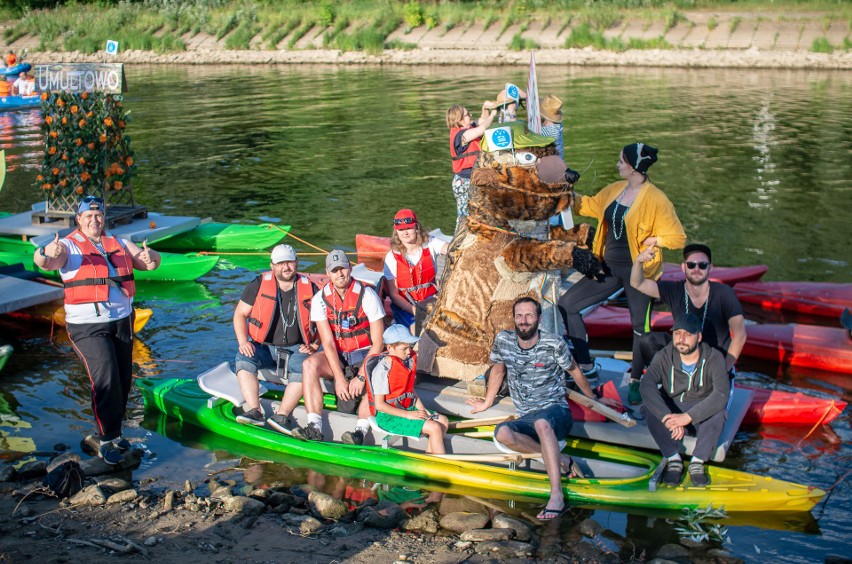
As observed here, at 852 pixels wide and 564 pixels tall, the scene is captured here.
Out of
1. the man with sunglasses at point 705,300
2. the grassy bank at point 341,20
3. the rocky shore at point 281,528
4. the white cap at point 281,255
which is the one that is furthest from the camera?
the grassy bank at point 341,20

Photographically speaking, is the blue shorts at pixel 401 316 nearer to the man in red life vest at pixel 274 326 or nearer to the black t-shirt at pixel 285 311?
the man in red life vest at pixel 274 326

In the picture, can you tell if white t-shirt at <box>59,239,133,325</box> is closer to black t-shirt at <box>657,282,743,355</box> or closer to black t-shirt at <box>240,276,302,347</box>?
black t-shirt at <box>240,276,302,347</box>

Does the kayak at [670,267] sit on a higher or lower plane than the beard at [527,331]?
lower

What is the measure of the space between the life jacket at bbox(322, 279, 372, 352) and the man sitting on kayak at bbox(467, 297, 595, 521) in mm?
1356

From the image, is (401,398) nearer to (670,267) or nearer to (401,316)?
(401,316)

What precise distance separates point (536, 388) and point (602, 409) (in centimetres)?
82

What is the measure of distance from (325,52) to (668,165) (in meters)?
25.7

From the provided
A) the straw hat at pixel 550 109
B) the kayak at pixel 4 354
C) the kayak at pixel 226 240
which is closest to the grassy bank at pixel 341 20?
the kayak at pixel 226 240

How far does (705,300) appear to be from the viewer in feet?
25.0

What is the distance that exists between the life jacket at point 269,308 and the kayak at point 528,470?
70 centimetres

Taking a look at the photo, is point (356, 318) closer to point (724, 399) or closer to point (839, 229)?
point (724, 399)

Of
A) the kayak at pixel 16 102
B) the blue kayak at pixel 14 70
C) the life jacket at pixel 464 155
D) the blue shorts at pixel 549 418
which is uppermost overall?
the blue kayak at pixel 14 70

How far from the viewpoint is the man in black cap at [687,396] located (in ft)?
23.2

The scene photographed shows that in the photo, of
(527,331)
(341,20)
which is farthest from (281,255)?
(341,20)
